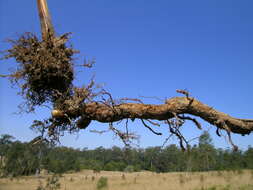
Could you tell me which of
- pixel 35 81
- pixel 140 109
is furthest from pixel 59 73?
pixel 140 109

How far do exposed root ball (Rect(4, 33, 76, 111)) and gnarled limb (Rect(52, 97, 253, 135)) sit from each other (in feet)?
1.31

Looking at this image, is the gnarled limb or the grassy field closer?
the gnarled limb

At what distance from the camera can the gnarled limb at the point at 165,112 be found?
302cm

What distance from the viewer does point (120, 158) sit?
12.6ft

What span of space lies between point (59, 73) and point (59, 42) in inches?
20.3

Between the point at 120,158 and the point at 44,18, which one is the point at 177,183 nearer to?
the point at 120,158

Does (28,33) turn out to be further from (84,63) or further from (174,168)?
(174,168)

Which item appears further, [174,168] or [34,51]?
[174,168]

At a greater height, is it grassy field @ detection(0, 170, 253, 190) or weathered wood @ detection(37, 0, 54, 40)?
weathered wood @ detection(37, 0, 54, 40)

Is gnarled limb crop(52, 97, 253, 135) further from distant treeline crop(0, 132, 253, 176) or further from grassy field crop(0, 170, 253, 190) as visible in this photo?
grassy field crop(0, 170, 253, 190)

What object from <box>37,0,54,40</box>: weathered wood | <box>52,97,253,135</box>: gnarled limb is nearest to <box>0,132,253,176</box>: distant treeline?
<box>52,97,253,135</box>: gnarled limb

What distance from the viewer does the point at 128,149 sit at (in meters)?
3.40

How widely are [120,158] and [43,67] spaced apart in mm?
2021

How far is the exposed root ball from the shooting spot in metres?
3.10
